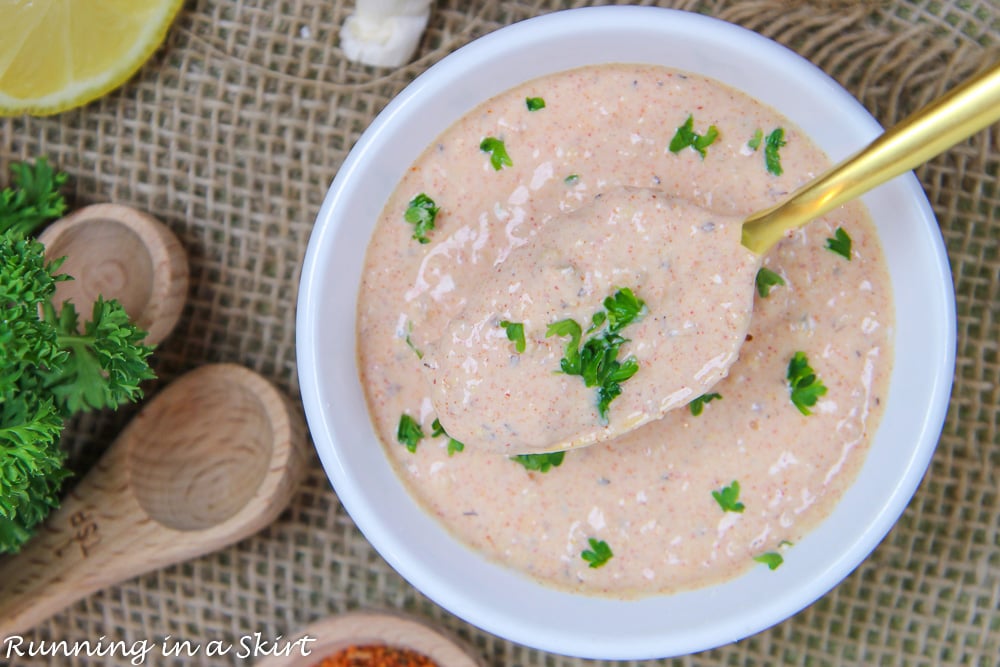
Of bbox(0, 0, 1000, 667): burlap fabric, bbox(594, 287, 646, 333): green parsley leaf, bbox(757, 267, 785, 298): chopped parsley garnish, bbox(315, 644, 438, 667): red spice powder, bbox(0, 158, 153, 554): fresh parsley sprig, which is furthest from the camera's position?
bbox(315, 644, 438, 667): red spice powder

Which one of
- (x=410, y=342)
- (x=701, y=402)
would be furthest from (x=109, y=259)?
(x=701, y=402)

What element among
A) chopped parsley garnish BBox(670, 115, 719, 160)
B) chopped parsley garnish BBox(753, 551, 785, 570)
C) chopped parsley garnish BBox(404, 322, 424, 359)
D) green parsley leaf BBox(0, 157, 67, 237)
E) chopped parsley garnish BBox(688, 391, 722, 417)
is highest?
chopped parsley garnish BBox(670, 115, 719, 160)

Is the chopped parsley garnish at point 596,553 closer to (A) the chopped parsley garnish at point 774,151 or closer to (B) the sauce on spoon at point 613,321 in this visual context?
(B) the sauce on spoon at point 613,321

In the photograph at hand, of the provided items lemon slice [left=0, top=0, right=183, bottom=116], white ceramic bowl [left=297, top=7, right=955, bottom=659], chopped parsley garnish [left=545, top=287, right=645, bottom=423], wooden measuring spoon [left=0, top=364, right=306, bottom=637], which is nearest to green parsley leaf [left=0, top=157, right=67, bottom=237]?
lemon slice [left=0, top=0, right=183, bottom=116]

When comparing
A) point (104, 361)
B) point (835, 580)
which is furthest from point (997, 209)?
point (104, 361)

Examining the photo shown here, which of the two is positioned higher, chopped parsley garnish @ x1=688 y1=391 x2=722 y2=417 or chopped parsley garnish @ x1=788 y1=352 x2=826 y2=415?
chopped parsley garnish @ x1=788 y1=352 x2=826 y2=415

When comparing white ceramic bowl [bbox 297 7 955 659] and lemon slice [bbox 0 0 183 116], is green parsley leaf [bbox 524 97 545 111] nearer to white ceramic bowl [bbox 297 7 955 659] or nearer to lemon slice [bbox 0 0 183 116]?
white ceramic bowl [bbox 297 7 955 659]

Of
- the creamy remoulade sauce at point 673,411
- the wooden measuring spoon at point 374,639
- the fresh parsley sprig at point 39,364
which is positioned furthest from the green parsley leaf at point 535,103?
the wooden measuring spoon at point 374,639
